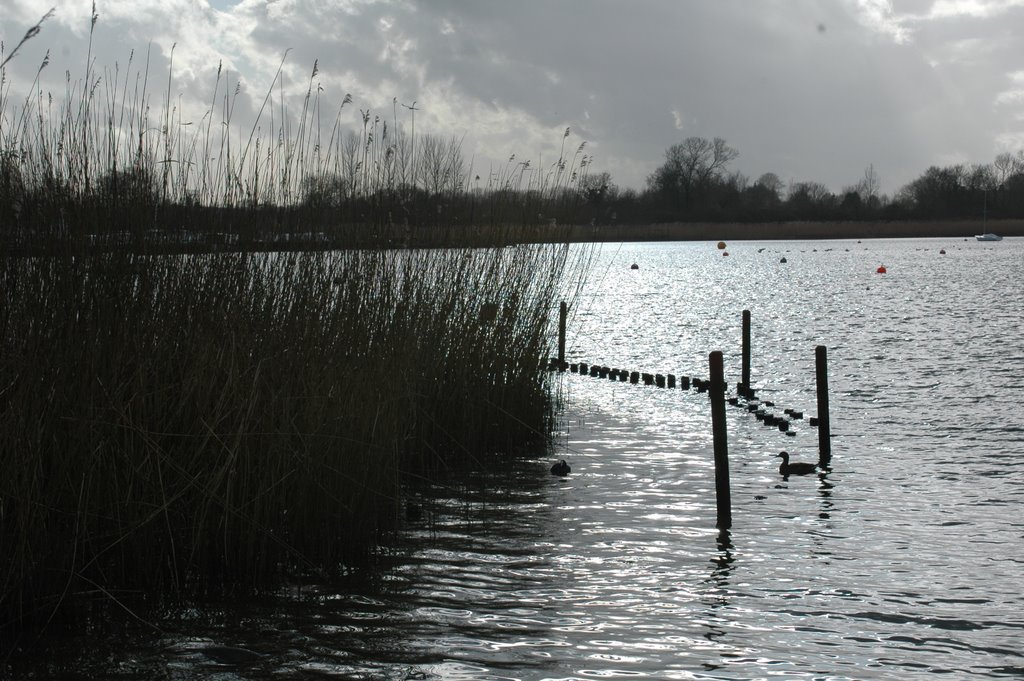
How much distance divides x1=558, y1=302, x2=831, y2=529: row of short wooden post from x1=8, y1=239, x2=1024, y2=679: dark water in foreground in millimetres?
200

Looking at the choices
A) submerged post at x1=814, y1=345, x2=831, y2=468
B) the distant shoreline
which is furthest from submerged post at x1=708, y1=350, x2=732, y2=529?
the distant shoreline

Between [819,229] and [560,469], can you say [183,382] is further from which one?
[819,229]

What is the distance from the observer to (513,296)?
11.2 meters

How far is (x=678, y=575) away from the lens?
291 inches

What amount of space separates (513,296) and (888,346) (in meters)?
16.0

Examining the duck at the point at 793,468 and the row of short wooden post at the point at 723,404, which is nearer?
the row of short wooden post at the point at 723,404

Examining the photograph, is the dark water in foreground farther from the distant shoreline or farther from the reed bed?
the distant shoreline

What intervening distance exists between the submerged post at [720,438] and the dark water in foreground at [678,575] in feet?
0.55

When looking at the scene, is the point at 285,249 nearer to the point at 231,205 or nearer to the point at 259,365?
the point at 231,205

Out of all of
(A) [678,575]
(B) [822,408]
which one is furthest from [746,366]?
(A) [678,575]

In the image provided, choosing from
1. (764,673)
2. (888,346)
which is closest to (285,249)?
(764,673)

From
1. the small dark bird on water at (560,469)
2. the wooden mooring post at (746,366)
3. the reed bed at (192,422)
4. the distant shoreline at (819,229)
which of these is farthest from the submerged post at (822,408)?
the distant shoreline at (819,229)

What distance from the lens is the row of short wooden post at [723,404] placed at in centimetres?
836

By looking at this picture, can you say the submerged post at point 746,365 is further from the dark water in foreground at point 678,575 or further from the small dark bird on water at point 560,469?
the small dark bird on water at point 560,469
